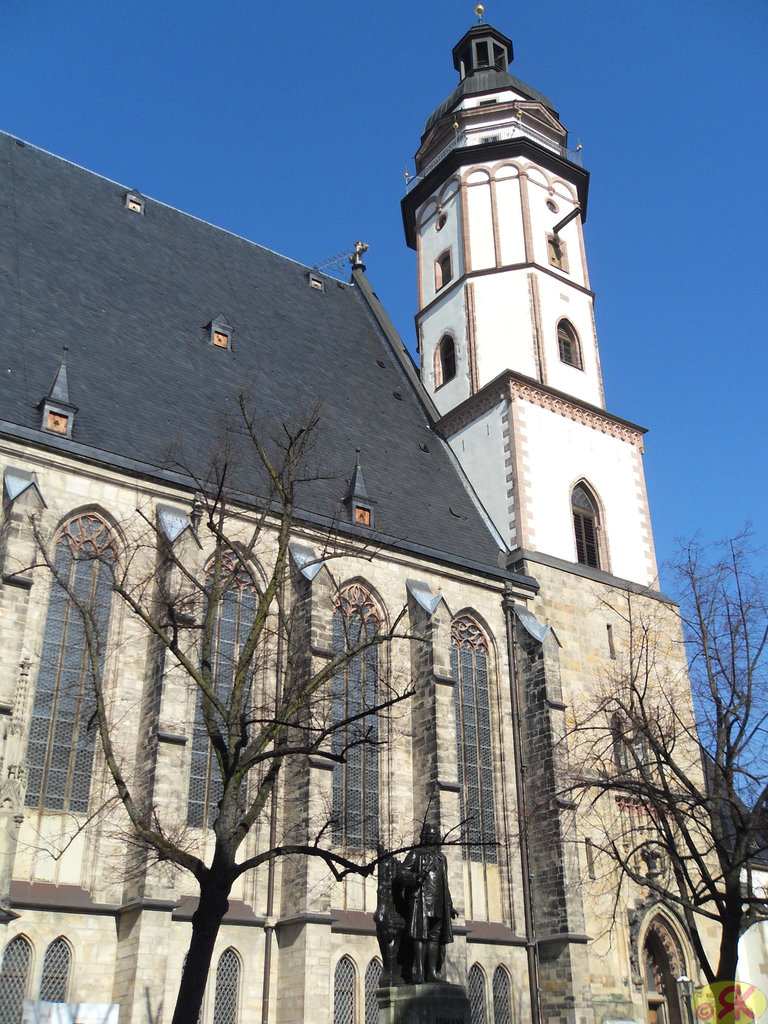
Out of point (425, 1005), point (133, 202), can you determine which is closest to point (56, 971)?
point (425, 1005)

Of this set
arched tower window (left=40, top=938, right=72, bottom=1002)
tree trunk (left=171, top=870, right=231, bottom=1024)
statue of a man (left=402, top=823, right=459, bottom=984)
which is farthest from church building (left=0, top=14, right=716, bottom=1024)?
tree trunk (left=171, top=870, right=231, bottom=1024)

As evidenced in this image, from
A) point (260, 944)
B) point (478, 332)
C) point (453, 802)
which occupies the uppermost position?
point (478, 332)

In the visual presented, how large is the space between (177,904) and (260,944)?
175 centimetres

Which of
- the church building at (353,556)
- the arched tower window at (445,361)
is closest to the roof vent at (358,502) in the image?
the church building at (353,556)

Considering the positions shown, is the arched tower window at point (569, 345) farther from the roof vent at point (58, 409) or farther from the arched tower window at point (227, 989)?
the arched tower window at point (227, 989)

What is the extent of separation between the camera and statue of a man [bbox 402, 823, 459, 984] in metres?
10.5

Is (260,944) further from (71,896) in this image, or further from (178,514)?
(178,514)

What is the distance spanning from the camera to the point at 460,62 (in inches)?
1202

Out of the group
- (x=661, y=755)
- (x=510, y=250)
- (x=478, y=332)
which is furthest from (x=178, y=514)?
(x=510, y=250)

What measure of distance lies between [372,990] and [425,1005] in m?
5.54

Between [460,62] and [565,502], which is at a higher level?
[460,62]

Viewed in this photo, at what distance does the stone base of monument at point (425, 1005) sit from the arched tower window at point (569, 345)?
16.7m

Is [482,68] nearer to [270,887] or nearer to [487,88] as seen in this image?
[487,88]

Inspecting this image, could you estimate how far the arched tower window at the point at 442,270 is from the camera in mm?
26156
